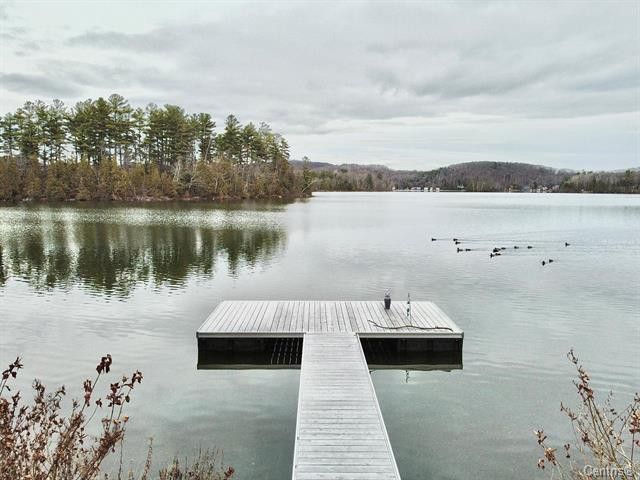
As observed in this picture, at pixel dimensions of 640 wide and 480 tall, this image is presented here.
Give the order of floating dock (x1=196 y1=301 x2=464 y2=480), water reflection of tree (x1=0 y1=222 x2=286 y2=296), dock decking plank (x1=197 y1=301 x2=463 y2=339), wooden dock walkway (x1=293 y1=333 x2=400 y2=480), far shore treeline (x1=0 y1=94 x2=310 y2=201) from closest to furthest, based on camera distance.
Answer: wooden dock walkway (x1=293 y1=333 x2=400 y2=480) → floating dock (x1=196 y1=301 x2=464 y2=480) → dock decking plank (x1=197 y1=301 x2=463 y2=339) → water reflection of tree (x1=0 y1=222 x2=286 y2=296) → far shore treeline (x1=0 y1=94 x2=310 y2=201)

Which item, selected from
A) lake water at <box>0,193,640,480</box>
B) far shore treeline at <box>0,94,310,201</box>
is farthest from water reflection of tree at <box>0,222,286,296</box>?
far shore treeline at <box>0,94,310,201</box>

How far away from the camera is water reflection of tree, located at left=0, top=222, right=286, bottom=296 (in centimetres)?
1892

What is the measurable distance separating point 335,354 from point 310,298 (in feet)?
21.7

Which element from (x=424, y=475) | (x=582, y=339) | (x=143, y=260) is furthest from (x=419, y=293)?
(x=143, y=260)

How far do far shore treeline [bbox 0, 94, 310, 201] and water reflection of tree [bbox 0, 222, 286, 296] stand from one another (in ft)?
113

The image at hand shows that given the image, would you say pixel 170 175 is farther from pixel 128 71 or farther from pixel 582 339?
pixel 582 339

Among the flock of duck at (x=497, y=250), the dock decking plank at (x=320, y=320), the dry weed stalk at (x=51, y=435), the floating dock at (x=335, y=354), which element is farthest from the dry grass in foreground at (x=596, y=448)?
the flock of duck at (x=497, y=250)

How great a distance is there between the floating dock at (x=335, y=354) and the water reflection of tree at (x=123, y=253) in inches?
292

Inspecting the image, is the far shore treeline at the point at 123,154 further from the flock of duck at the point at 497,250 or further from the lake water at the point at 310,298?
the flock of duck at the point at 497,250

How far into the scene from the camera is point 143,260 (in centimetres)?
2267

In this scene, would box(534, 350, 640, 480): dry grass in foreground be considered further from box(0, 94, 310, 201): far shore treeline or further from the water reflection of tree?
box(0, 94, 310, 201): far shore treeline

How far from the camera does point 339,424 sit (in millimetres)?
6816

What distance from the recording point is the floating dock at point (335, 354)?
607 cm

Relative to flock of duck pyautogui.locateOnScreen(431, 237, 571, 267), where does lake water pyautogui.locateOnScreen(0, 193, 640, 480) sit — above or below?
below
